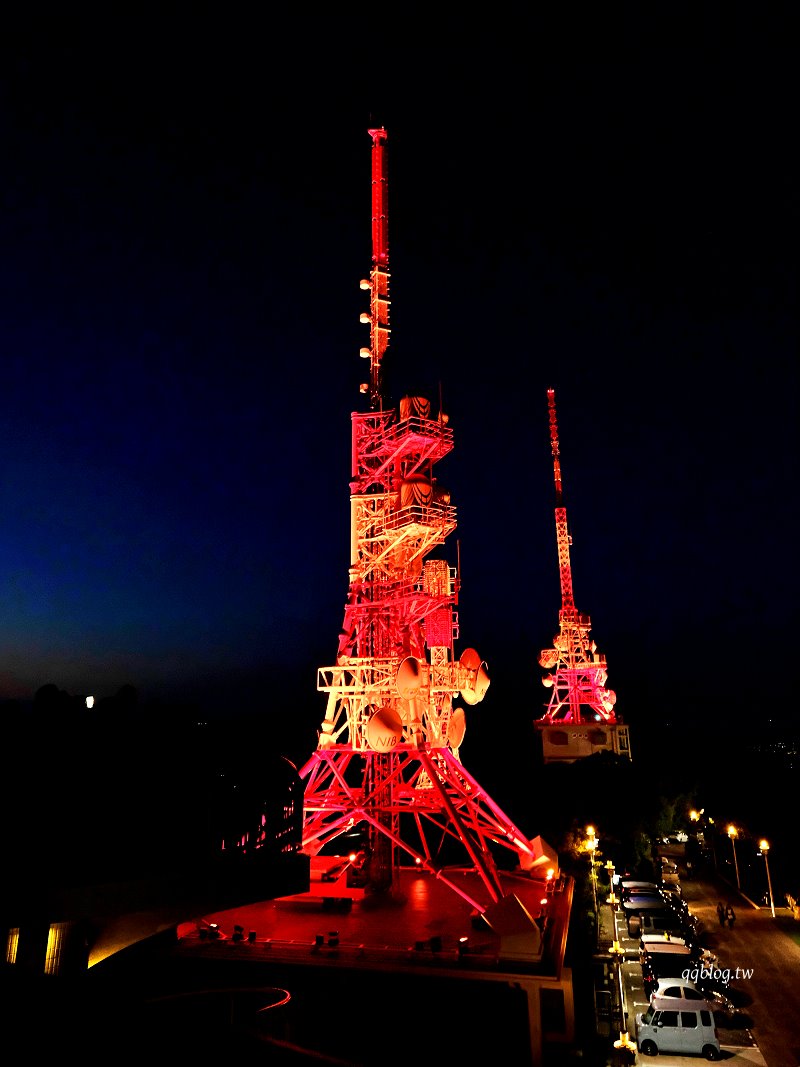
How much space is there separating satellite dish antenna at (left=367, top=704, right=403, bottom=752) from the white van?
31.5 feet

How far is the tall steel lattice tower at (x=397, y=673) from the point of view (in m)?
23.0

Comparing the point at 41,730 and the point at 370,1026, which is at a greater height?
the point at 41,730

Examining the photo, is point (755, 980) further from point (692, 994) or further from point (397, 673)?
point (397, 673)

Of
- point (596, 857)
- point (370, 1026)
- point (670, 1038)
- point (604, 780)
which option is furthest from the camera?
point (604, 780)

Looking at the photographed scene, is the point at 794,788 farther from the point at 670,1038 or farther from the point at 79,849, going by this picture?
the point at 79,849

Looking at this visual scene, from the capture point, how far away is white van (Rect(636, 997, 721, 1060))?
1529cm

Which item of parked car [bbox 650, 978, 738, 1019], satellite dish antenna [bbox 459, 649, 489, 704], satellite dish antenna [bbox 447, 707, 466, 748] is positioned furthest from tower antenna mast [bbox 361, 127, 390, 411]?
parked car [bbox 650, 978, 738, 1019]

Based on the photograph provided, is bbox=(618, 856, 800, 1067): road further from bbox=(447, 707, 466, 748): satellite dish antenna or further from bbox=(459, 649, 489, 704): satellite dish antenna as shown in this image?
bbox=(459, 649, 489, 704): satellite dish antenna

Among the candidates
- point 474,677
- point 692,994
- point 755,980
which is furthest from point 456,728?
point 755,980

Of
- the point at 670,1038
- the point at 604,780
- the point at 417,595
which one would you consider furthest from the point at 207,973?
the point at 604,780

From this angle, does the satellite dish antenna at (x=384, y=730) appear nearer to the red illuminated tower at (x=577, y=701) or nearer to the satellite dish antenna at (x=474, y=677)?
the satellite dish antenna at (x=474, y=677)

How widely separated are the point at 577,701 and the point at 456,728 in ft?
129

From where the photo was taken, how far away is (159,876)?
420 inches

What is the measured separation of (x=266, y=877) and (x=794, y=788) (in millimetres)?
45420
